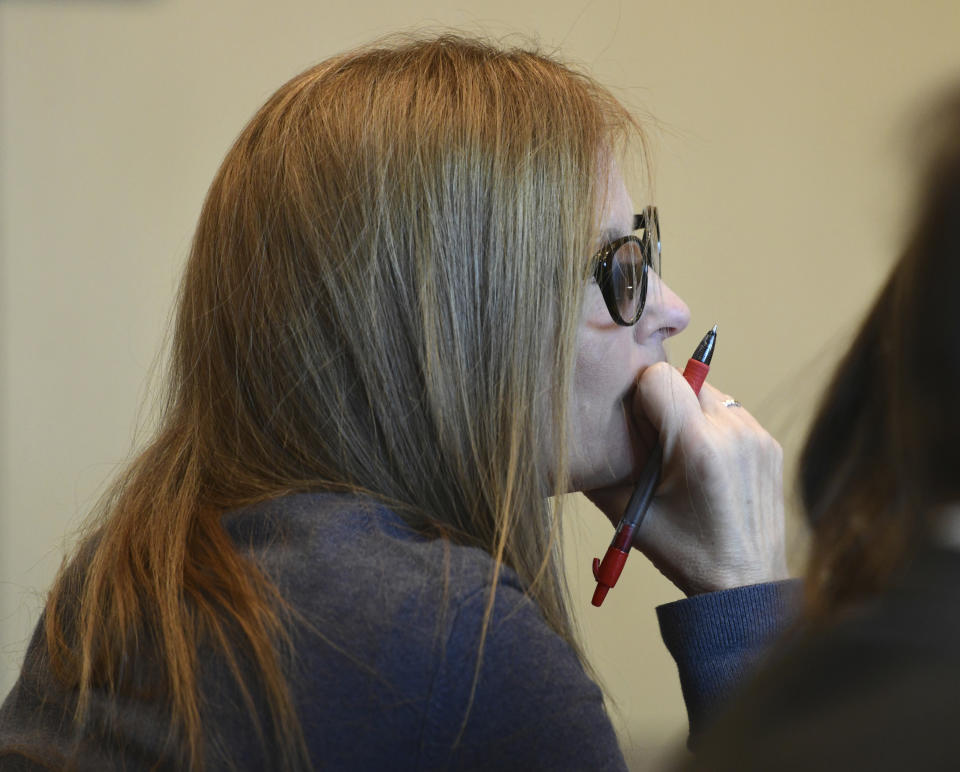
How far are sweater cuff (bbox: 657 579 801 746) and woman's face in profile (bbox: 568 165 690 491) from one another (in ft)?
0.49

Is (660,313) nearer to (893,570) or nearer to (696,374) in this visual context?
(696,374)

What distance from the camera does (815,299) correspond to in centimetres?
156

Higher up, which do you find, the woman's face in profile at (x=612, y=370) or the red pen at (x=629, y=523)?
the woman's face in profile at (x=612, y=370)

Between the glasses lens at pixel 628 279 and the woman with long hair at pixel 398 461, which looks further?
the glasses lens at pixel 628 279

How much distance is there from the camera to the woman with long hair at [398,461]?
0.59 m

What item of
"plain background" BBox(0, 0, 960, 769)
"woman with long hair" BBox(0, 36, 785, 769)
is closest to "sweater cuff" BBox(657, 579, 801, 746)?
"woman with long hair" BBox(0, 36, 785, 769)

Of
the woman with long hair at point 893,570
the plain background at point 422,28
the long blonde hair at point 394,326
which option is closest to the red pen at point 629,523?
the long blonde hair at point 394,326

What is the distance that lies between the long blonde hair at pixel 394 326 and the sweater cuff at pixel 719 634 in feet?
0.39

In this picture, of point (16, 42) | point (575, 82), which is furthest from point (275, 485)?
point (16, 42)

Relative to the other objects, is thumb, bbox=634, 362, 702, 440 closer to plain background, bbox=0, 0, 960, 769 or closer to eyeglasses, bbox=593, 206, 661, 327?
eyeglasses, bbox=593, 206, 661, 327

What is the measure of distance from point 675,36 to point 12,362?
43.8 inches

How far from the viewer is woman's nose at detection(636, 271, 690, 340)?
93cm

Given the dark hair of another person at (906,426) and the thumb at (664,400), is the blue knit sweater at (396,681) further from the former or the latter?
the thumb at (664,400)

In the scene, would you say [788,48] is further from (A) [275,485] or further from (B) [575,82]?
(A) [275,485]
